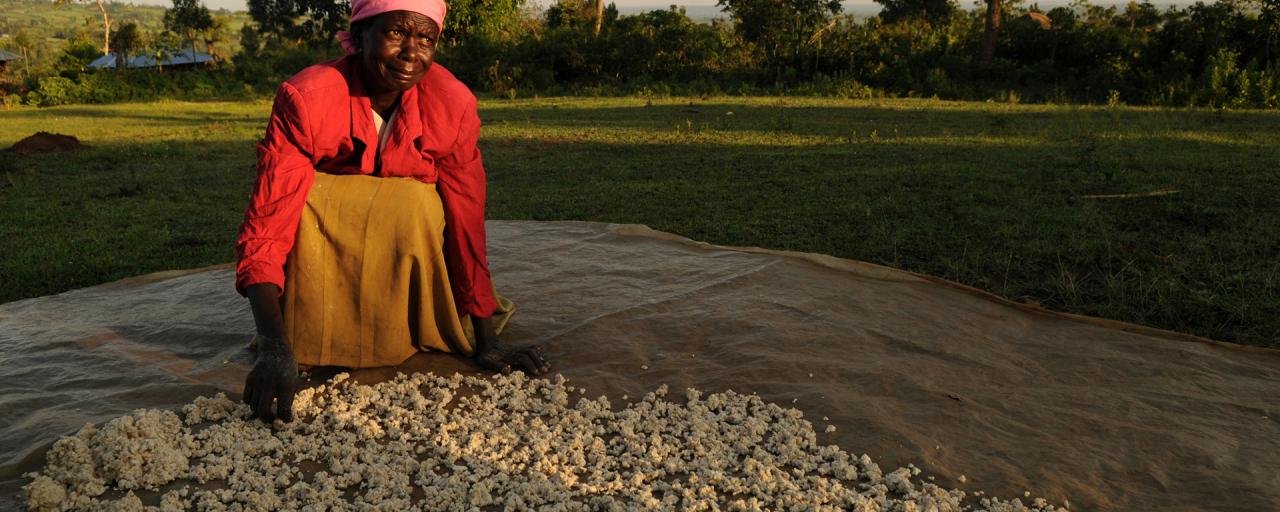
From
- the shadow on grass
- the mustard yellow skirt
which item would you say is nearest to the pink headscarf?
the mustard yellow skirt

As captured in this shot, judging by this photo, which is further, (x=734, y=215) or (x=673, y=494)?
(x=734, y=215)

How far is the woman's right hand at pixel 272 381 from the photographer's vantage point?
7.89ft

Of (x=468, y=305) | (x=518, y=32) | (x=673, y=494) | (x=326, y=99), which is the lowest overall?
(x=673, y=494)

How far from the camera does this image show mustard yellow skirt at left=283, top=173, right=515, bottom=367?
2646mm

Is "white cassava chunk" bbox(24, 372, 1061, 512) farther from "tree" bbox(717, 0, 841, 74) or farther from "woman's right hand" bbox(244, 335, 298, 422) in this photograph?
"tree" bbox(717, 0, 841, 74)

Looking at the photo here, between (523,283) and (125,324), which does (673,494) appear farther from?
(125,324)

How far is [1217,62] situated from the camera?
425 inches

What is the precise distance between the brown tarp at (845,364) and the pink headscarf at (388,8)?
1.07 m

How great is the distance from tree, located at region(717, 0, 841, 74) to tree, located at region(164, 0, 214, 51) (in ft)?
84.5

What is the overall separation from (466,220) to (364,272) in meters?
0.36

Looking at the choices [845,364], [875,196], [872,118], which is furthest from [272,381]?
[872,118]

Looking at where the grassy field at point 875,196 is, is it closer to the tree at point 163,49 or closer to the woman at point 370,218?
the woman at point 370,218

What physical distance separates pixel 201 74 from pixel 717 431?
1705 centimetres

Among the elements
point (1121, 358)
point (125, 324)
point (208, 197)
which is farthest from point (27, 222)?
point (1121, 358)
